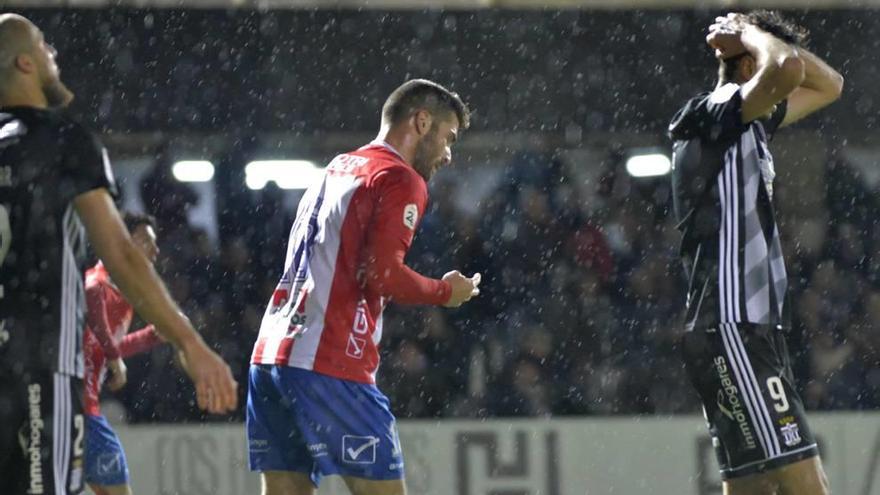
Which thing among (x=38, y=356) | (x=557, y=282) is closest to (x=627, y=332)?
(x=557, y=282)

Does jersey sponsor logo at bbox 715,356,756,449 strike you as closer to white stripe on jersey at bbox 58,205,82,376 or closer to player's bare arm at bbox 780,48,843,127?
player's bare arm at bbox 780,48,843,127

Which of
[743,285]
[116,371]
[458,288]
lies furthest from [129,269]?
[116,371]

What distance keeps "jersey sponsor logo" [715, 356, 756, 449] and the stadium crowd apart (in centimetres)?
533

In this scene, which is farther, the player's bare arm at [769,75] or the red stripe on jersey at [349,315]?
the red stripe on jersey at [349,315]

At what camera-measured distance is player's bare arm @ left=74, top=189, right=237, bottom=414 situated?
12.3 feet

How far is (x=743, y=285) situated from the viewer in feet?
17.0

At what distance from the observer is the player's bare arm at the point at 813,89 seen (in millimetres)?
5746

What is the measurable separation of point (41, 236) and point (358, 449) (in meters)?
1.65

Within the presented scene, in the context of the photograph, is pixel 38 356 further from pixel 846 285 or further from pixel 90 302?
pixel 846 285

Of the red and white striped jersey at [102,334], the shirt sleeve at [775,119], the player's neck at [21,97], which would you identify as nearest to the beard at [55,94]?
the player's neck at [21,97]

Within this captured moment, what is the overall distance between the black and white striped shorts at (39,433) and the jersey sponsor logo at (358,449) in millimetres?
1418

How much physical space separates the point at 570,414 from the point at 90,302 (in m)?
3.37

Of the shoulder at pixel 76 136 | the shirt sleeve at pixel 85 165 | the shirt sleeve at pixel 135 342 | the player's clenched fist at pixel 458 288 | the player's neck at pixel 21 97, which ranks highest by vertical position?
the shirt sleeve at pixel 135 342

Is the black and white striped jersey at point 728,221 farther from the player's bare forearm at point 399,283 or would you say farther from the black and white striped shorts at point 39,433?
the black and white striped shorts at point 39,433
